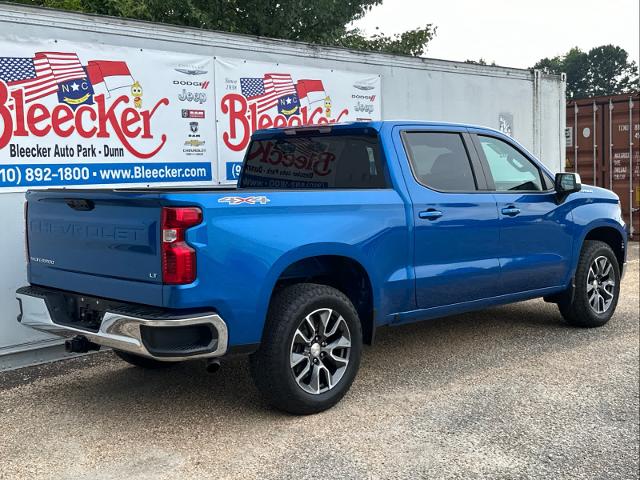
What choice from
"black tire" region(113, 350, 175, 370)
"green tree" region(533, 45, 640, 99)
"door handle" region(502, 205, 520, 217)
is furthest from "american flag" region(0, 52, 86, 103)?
"green tree" region(533, 45, 640, 99)

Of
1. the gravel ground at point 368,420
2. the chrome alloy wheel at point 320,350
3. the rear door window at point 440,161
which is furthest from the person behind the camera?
the rear door window at point 440,161

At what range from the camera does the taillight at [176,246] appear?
3838 millimetres

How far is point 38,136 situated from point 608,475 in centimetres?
480

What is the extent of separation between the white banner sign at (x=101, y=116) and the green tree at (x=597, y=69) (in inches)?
2862

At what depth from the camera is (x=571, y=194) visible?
635cm

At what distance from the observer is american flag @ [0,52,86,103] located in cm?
571

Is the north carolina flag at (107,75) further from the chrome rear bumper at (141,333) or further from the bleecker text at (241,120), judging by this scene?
the chrome rear bumper at (141,333)

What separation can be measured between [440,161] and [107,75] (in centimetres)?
296

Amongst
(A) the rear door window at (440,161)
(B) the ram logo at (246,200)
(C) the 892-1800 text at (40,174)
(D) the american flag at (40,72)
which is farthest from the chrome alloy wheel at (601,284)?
(D) the american flag at (40,72)

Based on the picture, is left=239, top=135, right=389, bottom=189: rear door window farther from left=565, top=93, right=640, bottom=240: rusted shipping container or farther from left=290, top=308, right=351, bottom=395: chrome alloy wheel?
left=565, top=93, right=640, bottom=240: rusted shipping container

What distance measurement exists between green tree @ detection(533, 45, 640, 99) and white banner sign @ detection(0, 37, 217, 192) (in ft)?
238

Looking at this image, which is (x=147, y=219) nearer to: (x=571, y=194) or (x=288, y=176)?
(x=288, y=176)

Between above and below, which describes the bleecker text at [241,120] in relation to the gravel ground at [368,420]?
above

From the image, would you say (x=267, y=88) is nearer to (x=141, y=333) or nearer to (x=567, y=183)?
(x=567, y=183)
